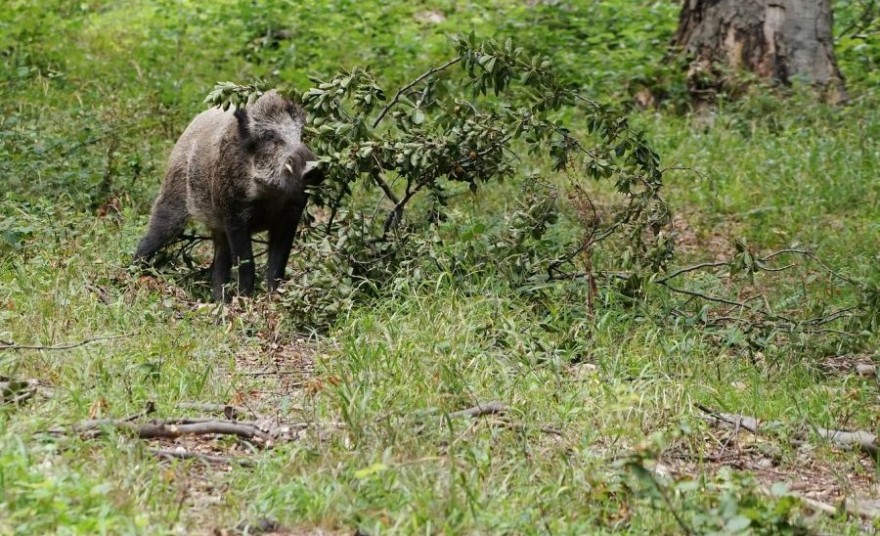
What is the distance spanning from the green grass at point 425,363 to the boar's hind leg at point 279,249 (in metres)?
0.59

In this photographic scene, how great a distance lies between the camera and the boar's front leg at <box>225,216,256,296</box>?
7809 mm

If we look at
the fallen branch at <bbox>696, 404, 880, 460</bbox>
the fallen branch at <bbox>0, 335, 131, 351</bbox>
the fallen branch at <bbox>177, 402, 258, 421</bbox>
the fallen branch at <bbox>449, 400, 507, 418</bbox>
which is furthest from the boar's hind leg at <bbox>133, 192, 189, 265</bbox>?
the fallen branch at <bbox>696, 404, 880, 460</bbox>

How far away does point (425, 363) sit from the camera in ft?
18.6

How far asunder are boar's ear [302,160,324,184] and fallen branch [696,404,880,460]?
2.85 metres

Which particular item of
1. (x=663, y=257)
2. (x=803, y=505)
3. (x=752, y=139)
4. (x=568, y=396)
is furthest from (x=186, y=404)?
(x=752, y=139)

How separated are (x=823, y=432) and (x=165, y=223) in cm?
487

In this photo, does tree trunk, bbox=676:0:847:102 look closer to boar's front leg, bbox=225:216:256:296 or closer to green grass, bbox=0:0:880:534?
green grass, bbox=0:0:880:534

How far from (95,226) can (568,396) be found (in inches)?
162

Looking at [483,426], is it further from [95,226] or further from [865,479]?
[95,226]

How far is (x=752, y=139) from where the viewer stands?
11117mm

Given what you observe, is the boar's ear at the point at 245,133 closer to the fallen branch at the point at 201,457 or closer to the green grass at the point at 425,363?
the green grass at the point at 425,363

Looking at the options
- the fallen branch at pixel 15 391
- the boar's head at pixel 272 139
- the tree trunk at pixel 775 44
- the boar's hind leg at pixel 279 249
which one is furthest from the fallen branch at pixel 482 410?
the tree trunk at pixel 775 44

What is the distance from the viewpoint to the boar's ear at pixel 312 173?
289 inches

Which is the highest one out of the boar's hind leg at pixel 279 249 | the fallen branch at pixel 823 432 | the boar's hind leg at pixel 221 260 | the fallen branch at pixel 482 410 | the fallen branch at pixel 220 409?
the fallen branch at pixel 482 410
